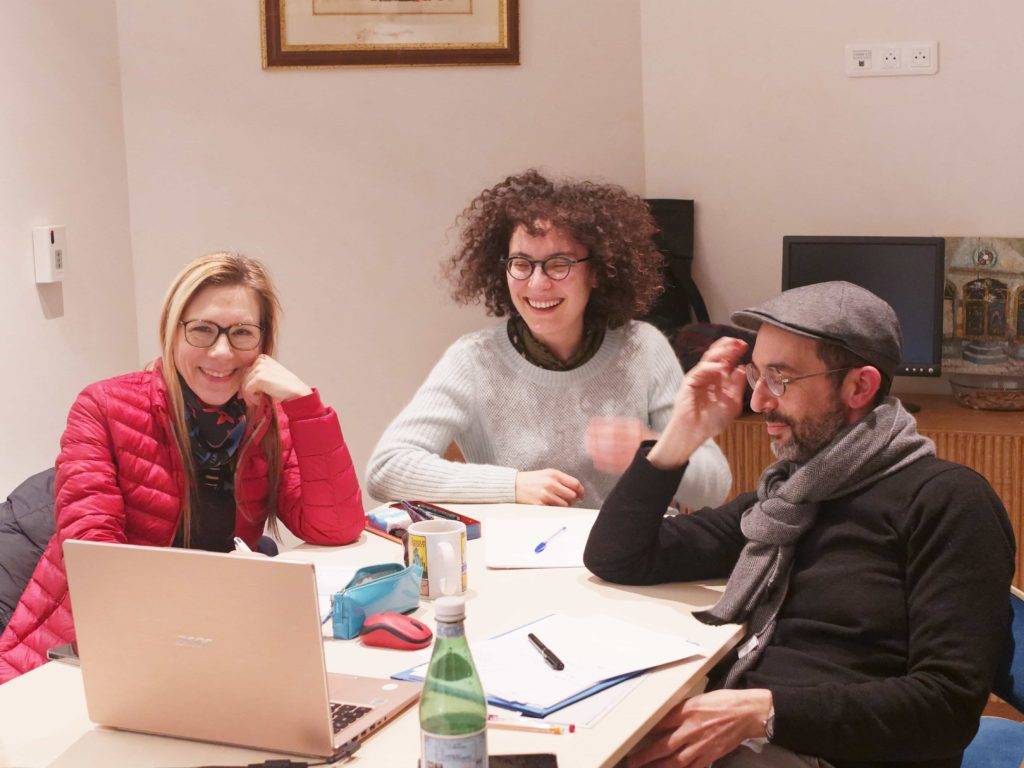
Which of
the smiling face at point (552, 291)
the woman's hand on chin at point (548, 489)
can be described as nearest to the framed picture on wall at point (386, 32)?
the smiling face at point (552, 291)

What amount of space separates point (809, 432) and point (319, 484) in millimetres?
889

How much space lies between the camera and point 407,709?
59.4 inches

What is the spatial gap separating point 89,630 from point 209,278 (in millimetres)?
926

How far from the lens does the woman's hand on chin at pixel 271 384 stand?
223 centimetres

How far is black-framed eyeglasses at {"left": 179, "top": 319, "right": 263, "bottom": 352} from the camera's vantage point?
Answer: 7.29 ft

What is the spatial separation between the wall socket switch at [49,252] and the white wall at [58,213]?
0.06ft

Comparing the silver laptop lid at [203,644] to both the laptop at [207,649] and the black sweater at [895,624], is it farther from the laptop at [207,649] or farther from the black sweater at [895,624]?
the black sweater at [895,624]

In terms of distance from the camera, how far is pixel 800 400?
1.80 metres

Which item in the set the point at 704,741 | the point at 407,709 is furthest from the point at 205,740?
the point at 704,741

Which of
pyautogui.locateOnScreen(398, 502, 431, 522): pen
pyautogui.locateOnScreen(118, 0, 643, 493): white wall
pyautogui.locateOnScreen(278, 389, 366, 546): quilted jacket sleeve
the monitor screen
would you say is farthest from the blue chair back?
pyautogui.locateOnScreen(118, 0, 643, 493): white wall

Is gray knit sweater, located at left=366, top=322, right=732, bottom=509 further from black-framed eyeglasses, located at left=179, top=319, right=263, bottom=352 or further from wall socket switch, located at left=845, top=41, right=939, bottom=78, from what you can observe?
wall socket switch, located at left=845, top=41, right=939, bottom=78

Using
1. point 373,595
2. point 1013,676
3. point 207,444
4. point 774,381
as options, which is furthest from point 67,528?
point 1013,676

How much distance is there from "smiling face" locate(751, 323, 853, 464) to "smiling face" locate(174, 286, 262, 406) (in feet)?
3.13

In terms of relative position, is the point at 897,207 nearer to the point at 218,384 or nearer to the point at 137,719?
the point at 218,384
